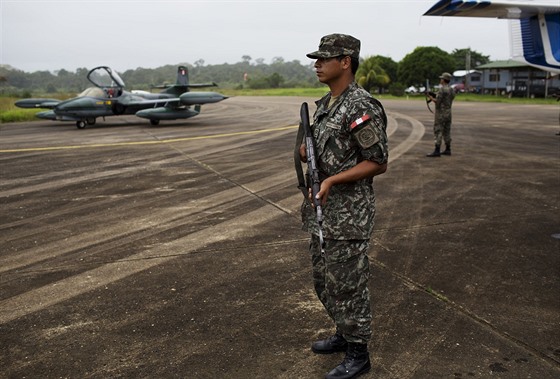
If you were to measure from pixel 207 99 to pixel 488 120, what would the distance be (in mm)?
12215

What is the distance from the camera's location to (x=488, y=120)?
20.5 m

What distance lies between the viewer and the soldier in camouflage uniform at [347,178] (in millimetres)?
2719

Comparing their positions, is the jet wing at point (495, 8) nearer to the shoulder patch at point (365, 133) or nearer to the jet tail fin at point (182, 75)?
the shoulder patch at point (365, 133)

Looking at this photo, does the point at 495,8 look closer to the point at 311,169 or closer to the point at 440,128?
the point at 440,128

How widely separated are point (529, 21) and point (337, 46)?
29.9 ft

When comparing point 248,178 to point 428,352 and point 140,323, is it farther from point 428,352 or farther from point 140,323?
point 428,352

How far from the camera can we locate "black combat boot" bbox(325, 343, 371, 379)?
9.35 feet

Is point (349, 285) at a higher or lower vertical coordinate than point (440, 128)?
lower

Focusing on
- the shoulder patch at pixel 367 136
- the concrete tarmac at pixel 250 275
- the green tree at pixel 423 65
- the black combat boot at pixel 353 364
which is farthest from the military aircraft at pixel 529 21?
the green tree at pixel 423 65

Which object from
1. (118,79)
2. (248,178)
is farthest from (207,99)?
(248,178)

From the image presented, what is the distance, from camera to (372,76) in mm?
60531

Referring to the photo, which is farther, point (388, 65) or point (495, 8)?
Answer: point (388, 65)

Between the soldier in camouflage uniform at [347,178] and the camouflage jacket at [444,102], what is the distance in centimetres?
878

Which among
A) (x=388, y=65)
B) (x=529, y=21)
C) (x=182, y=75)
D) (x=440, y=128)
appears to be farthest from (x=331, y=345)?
(x=388, y=65)
